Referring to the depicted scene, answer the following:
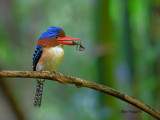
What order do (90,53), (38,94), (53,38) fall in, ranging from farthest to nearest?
1. (90,53)
2. (38,94)
3. (53,38)

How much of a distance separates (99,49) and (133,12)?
2.69 ft

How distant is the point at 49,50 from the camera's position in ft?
6.91

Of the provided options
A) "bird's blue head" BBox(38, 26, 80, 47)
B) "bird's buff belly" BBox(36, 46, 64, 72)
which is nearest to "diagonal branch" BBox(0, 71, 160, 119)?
"bird's blue head" BBox(38, 26, 80, 47)

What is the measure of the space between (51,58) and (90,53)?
2464mm

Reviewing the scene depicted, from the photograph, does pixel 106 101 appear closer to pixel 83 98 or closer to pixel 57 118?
pixel 83 98

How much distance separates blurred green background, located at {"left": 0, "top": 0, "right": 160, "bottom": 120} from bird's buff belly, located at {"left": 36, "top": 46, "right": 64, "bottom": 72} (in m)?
0.43

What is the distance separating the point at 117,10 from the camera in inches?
150

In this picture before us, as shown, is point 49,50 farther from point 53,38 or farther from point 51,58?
point 53,38

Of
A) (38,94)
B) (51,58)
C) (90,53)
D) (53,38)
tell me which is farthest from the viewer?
(90,53)

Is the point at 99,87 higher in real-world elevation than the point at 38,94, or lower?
higher

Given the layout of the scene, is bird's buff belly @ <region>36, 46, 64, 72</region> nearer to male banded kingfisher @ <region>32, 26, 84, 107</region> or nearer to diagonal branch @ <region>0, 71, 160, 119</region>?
male banded kingfisher @ <region>32, 26, 84, 107</region>

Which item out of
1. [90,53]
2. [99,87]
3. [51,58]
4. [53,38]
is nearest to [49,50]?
[51,58]

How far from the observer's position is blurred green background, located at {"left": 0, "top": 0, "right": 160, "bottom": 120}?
278 centimetres

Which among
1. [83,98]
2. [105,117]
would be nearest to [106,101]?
[105,117]
